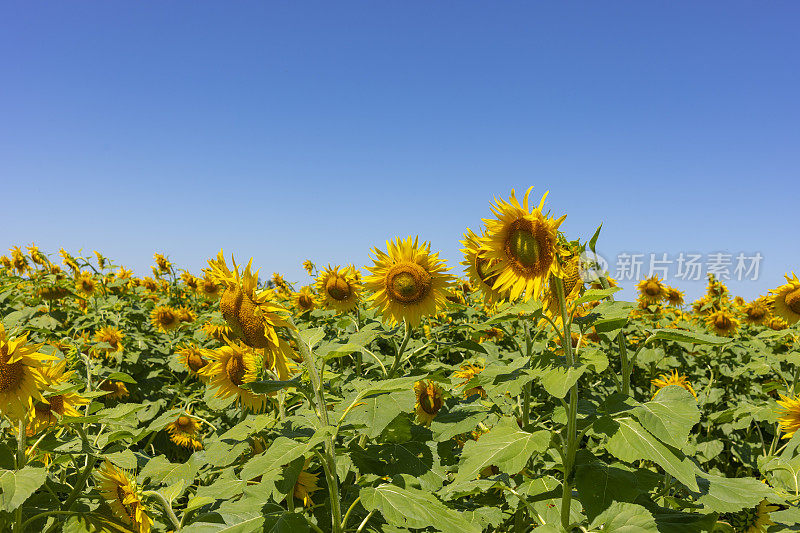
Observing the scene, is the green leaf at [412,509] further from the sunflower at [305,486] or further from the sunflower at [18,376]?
the sunflower at [18,376]

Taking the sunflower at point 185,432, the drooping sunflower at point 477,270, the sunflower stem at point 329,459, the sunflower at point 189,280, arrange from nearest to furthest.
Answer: the sunflower stem at point 329,459 → the drooping sunflower at point 477,270 → the sunflower at point 185,432 → the sunflower at point 189,280

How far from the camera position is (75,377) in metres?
3.98

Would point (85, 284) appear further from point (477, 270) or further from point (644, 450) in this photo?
point (644, 450)

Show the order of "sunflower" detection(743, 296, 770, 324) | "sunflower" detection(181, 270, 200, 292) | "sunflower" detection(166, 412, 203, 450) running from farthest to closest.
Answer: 1. "sunflower" detection(181, 270, 200, 292)
2. "sunflower" detection(743, 296, 770, 324)
3. "sunflower" detection(166, 412, 203, 450)

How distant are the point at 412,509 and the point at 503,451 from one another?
0.39 meters

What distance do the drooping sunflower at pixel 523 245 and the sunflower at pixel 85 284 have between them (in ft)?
25.9

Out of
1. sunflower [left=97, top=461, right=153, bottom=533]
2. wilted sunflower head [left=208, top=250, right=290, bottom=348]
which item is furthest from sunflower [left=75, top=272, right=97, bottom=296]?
wilted sunflower head [left=208, top=250, right=290, bottom=348]

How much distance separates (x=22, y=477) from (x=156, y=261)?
849 cm

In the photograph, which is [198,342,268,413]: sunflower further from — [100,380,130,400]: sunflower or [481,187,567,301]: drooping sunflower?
[100,380,130,400]: sunflower

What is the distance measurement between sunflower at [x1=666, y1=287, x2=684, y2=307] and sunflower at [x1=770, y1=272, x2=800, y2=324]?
3316mm

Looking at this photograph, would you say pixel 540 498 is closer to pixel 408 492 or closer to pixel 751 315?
pixel 408 492

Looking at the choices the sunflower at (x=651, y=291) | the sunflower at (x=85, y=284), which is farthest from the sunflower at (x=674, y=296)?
the sunflower at (x=85, y=284)

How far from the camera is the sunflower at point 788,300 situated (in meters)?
4.54

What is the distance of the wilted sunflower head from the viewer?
6.88 ft
